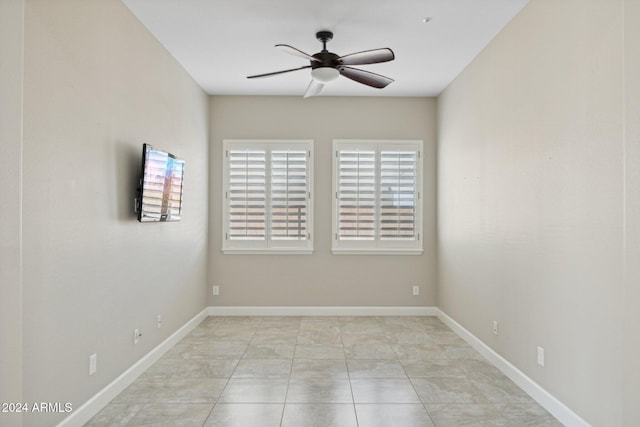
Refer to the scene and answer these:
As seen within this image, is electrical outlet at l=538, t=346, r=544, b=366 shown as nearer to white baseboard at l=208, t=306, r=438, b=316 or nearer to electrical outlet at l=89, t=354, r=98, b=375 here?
white baseboard at l=208, t=306, r=438, b=316

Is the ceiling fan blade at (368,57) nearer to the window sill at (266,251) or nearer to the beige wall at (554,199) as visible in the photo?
the beige wall at (554,199)

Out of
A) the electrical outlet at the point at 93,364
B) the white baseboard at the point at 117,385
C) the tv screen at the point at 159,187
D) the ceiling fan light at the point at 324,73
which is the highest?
the ceiling fan light at the point at 324,73

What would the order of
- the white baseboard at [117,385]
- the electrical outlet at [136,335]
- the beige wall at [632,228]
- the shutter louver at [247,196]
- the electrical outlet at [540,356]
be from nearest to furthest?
the beige wall at [632,228]
the white baseboard at [117,385]
the electrical outlet at [540,356]
the electrical outlet at [136,335]
the shutter louver at [247,196]

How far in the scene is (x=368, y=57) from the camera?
328cm

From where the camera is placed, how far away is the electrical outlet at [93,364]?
2.71 m

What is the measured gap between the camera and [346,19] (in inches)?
137

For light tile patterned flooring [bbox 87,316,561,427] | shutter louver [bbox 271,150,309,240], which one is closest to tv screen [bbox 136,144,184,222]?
light tile patterned flooring [bbox 87,316,561,427]

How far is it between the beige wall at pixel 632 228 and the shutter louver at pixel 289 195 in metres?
4.18

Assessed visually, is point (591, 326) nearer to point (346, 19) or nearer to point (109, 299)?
point (346, 19)

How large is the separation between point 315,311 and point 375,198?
5.75 ft

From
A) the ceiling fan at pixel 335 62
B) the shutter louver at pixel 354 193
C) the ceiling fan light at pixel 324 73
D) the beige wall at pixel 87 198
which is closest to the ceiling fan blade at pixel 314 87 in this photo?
the ceiling fan at pixel 335 62

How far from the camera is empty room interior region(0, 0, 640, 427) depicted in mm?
2219

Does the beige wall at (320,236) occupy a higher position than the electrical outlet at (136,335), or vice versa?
the beige wall at (320,236)

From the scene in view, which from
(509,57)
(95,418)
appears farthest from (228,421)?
(509,57)
